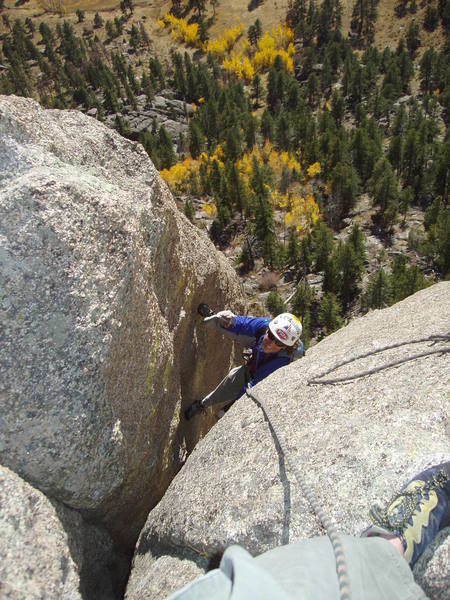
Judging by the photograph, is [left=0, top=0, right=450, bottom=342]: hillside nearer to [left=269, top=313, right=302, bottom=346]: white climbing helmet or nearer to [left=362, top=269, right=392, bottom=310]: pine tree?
[left=362, top=269, right=392, bottom=310]: pine tree

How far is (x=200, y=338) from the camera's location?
23.1ft

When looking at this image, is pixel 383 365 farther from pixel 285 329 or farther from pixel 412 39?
pixel 412 39

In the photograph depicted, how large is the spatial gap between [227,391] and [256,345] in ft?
3.18

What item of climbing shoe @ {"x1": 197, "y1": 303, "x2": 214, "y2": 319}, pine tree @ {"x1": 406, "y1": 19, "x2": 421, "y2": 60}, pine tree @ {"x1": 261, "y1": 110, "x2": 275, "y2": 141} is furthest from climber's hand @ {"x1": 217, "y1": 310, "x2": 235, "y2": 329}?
pine tree @ {"x1": 406, "y1": 19, "x2": 421, "y2": 60}

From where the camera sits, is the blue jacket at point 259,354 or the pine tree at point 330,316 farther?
the pine tree at point 330,316

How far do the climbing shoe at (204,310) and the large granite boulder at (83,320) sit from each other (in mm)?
1449

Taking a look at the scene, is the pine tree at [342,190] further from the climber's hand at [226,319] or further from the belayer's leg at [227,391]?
the belayer's leg at [227,391]

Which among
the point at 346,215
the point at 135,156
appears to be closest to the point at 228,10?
the point at 346,215

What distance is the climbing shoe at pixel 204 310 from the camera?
690cm

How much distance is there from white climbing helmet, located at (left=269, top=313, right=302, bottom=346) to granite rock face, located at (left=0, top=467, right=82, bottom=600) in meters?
3.35

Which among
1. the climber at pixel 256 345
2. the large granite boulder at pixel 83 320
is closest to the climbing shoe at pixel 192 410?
the climber at pixel 256 345

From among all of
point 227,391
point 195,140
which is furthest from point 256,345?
point 195,140

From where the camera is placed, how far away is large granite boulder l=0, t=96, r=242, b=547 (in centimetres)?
352

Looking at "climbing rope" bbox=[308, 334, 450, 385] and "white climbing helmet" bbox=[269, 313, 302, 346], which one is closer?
"climbing rope" bbox=[308, 334, 450, 385]
